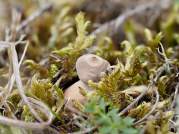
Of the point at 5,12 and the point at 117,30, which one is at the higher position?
the point at 5,12

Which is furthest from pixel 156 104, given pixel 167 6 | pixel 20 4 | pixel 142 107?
pixel 20 4

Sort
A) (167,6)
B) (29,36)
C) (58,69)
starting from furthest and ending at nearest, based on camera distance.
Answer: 1. (167,6)
2. (29,36)
3. (58,69)

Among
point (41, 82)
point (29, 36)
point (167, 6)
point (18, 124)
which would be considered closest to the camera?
point (18, 124)

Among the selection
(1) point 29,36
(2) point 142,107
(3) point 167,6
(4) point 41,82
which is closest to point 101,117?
(2) point 142,107

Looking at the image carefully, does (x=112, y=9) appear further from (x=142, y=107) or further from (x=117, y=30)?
(x=142, y=107)

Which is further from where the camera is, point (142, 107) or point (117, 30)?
point (117, 30)
